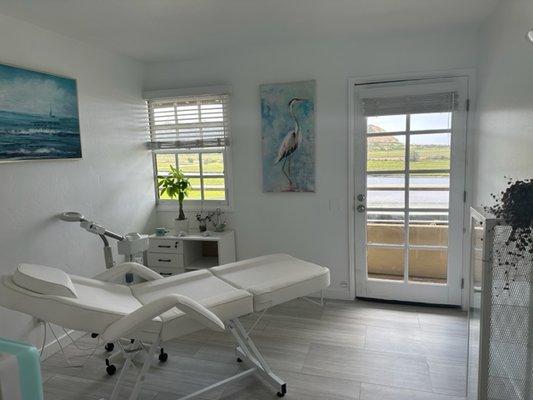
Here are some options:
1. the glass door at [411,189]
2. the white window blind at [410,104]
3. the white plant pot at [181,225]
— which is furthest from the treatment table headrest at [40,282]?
the white window blind at [410,104]

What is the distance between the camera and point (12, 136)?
99.1 inches

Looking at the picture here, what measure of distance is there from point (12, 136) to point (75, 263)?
111cm

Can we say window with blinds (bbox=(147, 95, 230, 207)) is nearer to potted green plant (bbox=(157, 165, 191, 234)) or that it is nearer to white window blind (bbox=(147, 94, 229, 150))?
white window blind (bbox=(147, 94, 229, 150))

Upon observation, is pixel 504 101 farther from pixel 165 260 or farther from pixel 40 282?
pixel 165 260

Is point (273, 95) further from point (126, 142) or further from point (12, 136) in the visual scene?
point (12, 136)

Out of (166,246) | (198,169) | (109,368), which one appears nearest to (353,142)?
(198,169)

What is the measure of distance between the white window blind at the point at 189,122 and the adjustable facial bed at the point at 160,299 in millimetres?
1759

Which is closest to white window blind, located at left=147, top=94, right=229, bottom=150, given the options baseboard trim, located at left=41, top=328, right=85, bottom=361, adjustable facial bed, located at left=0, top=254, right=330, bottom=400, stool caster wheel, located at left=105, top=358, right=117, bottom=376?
adjustable facial bed, located at left=0, top=254, right=330, bottom=400

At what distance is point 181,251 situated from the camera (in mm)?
3689

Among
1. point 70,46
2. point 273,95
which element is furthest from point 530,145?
point 70,46

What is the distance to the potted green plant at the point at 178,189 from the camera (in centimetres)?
380

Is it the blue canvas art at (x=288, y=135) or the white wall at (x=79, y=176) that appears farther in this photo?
the blue canvas art at (x=288, y=135)

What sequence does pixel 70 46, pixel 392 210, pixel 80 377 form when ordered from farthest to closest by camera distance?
1. pixel 392 210
2. pixel 70 46
3. pixel 80 377

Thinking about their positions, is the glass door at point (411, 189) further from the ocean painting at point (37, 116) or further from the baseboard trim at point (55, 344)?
the baseboard trim at point (55, 344)
